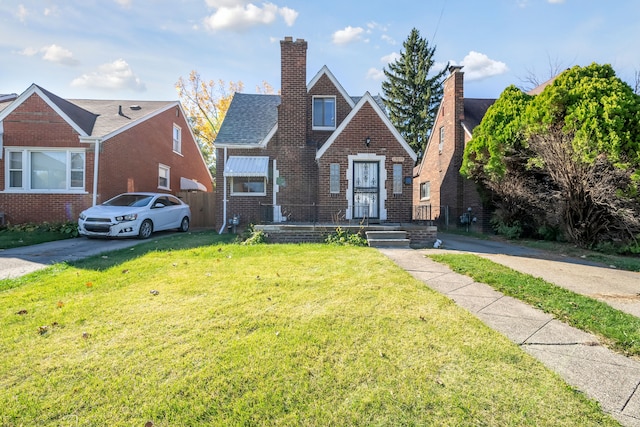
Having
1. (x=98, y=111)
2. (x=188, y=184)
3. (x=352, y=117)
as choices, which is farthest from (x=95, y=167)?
(x=352, y=117)

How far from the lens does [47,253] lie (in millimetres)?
7941

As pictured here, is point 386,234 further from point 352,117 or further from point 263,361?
point 263,361

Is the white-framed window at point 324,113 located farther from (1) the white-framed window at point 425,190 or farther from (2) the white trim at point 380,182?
(1) the white-framed window at point 425,190

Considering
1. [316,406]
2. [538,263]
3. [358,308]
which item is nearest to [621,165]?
[538,263]

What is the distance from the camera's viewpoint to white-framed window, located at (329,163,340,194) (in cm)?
1184

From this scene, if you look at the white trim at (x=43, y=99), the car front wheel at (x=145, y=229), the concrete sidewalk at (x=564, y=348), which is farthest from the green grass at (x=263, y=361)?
the white trim at (x=43, y=99)

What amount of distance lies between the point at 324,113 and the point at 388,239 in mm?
6893

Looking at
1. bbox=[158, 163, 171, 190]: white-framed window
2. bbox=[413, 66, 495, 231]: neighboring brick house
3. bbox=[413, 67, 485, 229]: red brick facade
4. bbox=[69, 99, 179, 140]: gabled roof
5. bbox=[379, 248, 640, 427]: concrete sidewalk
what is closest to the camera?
bbox=[379, 248, 640, 427]: concrete sidewalk

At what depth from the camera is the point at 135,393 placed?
7.53 ft

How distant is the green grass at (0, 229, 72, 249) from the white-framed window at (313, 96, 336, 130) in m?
10.5

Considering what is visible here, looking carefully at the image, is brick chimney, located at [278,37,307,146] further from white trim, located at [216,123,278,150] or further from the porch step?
the porch step

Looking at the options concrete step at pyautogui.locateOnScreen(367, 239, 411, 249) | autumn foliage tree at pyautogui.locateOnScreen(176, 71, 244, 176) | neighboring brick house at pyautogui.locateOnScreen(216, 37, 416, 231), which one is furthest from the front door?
autumn foliage tree at pyautogui.locateOnScreen(176, 71, 244, 176)

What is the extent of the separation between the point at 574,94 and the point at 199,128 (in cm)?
3149

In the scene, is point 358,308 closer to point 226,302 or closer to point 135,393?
point 226,302
